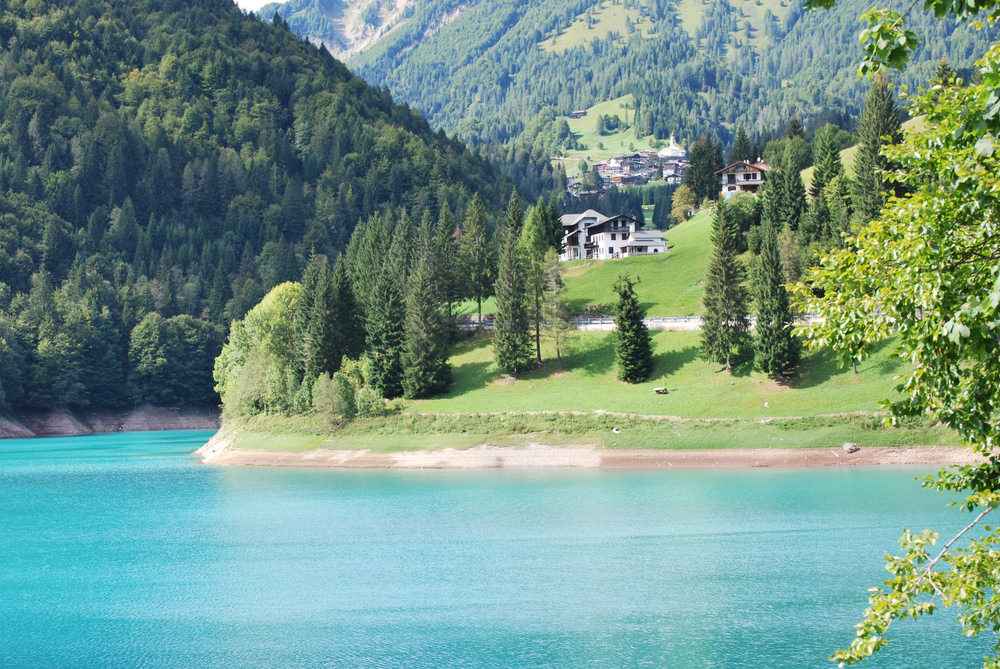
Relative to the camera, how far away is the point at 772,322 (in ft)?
293

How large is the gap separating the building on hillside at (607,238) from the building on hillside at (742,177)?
17.6 m

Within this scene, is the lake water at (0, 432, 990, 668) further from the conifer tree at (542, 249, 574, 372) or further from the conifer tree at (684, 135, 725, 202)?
the conifer tree at (684, 135, 725, 202)

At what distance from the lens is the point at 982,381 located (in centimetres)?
1270

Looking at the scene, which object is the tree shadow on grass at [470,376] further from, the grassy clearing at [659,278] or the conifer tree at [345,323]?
the grassy clearing at [659,278]

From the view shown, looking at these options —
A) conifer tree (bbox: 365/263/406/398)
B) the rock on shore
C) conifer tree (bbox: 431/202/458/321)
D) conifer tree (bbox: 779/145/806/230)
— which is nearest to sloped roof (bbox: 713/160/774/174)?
conifer tree (bbox: 779/145/806/230)

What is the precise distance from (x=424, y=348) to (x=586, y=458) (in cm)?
2783

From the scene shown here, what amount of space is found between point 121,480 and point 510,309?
44.9m

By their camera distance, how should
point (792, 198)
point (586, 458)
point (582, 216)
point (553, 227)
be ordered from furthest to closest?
1. point (582, 216)
2. point (553, 227)
3. point (792, 198)
4. point (586, 458)

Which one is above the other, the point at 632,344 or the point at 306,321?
the point at 306,321

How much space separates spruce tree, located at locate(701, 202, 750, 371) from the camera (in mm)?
95375

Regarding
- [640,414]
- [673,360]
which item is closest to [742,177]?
[673,360]

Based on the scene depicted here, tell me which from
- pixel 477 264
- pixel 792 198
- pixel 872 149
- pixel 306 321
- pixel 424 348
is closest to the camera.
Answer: pixel 424 348

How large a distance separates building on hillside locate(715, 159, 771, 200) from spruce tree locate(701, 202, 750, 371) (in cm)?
6680

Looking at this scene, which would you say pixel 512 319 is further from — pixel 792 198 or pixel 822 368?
pixel 792 198
